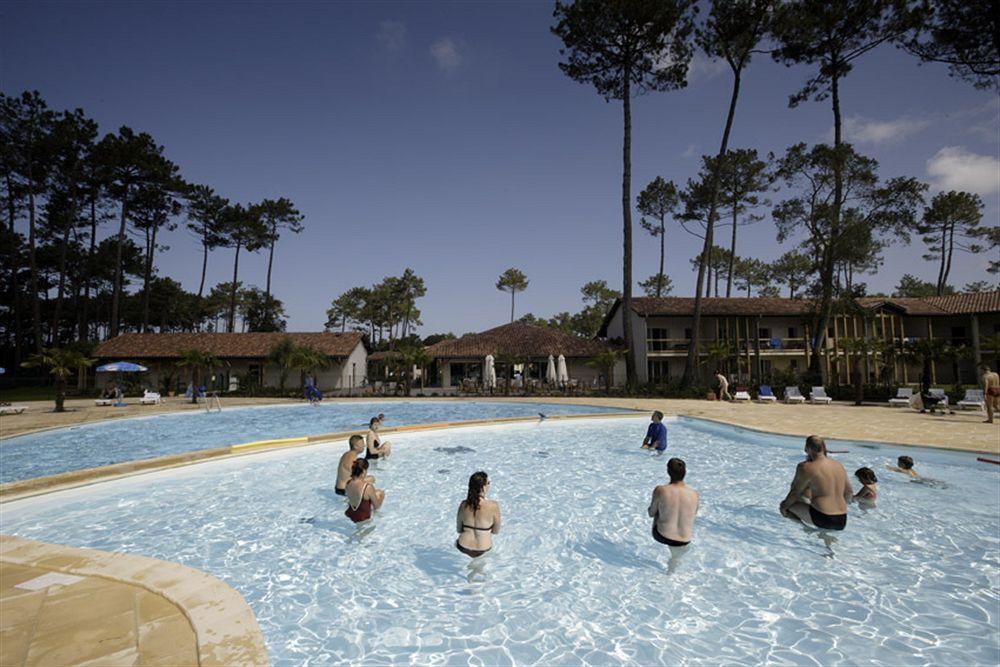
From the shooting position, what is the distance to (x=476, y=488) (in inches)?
202

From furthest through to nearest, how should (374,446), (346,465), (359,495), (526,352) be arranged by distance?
(526,352) → (374,446) → (346,465) → (359,495)

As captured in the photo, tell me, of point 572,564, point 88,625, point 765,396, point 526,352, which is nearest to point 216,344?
point 526,352

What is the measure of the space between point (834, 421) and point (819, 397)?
8.02m

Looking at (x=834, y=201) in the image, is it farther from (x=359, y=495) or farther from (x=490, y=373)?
(x=359, y=495)

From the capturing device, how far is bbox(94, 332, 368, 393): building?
3198cm

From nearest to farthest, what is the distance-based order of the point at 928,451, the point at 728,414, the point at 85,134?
the point at 928,451
the point at 728,414
the point at 85,134

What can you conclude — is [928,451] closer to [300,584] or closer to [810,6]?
[300,584]

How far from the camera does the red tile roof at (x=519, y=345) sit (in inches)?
1283

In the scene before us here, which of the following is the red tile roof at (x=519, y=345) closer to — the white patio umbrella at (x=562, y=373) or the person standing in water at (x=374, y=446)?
the white patio umbrella at (x=562, y=373)

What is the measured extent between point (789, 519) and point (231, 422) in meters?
18.5

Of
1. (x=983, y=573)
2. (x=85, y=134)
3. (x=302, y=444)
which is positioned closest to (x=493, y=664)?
(x=983, y=573)

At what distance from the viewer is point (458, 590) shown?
4.92 meters

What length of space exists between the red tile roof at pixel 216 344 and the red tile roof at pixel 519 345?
7.31 metres

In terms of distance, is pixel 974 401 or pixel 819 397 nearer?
pixel 974 401
